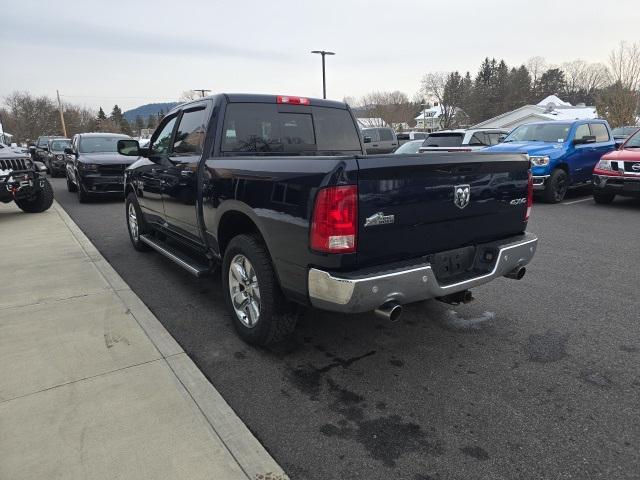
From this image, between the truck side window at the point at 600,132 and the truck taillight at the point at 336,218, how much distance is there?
1061 centimetres

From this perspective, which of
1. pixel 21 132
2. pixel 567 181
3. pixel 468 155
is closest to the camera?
pixel 468 155

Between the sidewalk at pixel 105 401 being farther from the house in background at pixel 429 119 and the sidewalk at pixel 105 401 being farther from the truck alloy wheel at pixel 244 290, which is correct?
the house in background at pixel 429 119

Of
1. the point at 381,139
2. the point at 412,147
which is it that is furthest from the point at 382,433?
the point at 381,139

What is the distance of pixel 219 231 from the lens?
367cm

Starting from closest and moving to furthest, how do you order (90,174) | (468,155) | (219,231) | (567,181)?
(468,155) < (219,231) < (567,181) < (90,174)

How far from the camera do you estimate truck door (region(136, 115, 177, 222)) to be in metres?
4.85

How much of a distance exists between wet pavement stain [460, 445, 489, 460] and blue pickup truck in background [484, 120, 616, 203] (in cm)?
820

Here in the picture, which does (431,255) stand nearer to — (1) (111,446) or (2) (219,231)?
(2) (219,231)

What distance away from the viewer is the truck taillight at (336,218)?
2.48 meters

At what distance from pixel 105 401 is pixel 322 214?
1.73m

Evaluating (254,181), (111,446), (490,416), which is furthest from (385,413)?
(254,181)

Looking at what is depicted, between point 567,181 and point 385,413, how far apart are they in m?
A: 9.37

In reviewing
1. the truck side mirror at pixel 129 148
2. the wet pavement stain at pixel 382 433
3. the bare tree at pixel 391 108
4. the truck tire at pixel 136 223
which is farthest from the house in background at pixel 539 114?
the wet pavement stain at pixel 382 433

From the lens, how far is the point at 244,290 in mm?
3443
